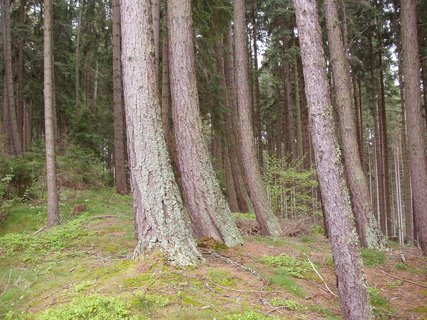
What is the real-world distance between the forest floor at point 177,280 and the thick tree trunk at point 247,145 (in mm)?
851

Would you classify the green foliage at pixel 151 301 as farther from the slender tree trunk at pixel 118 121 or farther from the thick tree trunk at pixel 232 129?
the slender tree trunk at pixel 118 121

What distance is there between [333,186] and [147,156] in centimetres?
282

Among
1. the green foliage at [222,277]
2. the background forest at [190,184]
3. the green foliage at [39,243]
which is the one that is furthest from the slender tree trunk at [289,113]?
the green foliage at [222,277]

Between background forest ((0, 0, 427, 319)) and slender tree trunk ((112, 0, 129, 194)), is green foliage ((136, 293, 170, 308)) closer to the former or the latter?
background forest ((0, 0, 427, 319))

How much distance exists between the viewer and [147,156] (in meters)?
6.47

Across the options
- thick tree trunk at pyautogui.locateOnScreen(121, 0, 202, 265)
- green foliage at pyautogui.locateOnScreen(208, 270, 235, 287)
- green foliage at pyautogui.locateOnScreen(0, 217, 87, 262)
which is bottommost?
green foliage at pyautogui.locateOnScreen(208, 270, 235, 287)

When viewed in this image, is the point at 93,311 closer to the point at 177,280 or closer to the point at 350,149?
the point at 177,280

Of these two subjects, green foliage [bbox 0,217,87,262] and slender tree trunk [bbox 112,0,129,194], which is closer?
green foliage [bbox 0,217,87,262]

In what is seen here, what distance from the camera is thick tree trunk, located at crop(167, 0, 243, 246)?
26.7 ft

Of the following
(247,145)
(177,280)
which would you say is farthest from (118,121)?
(177,280)

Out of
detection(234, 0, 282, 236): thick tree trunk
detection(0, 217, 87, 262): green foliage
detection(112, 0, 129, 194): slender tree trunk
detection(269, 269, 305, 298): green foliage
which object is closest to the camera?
detection(269, 269, 305, 298): green foliage

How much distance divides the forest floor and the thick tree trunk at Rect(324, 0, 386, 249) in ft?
2.10

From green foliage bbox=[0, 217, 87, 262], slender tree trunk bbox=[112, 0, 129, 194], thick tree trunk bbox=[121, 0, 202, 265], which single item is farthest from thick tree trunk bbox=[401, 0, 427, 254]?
slender tree trunk bbox=[112, 0, 129, 194]

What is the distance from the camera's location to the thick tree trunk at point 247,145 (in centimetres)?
1074
